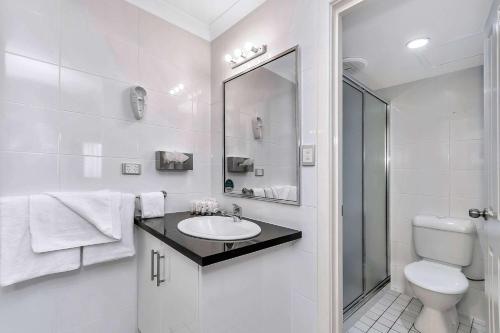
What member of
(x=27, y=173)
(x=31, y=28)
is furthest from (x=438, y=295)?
(x=31, y=28)

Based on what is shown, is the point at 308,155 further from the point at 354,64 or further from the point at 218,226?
the point at 354,64

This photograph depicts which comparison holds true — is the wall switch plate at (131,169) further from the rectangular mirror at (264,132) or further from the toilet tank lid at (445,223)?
the toilet tank lid at (445,223)

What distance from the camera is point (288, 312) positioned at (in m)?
1.28

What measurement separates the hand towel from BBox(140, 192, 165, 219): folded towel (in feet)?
0.50

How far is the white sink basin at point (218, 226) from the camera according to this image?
4.36ft

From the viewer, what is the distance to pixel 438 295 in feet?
5.05

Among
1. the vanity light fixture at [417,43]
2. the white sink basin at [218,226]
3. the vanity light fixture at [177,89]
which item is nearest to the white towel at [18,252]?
the white sink basin at [218,226]

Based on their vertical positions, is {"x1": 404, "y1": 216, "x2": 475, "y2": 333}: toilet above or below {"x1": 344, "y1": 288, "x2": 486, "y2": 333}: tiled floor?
above

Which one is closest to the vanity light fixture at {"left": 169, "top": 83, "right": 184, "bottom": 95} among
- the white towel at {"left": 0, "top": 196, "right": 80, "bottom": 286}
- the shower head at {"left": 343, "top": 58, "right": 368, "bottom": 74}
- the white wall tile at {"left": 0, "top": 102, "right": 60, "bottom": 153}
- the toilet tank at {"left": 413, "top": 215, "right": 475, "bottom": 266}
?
A: the white wall tile at {"left": 0, "top": 102, "right": 60, "bottom": 153}

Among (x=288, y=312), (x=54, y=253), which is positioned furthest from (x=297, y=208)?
(x=54, y=253)

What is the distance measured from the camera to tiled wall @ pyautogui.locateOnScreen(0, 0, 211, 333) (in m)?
1.18

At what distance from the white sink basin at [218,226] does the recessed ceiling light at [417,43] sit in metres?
1.68

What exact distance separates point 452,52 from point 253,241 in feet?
6.76

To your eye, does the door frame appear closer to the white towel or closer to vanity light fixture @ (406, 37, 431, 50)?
vanity light fixture @ (406, 37, 431, 50)
